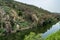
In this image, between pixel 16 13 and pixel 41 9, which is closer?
pixel 16 13

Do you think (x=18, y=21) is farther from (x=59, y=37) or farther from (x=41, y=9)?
(x=59, y=37)

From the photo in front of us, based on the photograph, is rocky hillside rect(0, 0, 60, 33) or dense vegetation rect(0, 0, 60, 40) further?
rocky hillside rect(0, 0, 60, 33)

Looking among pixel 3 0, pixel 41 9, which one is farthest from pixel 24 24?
pixel 41 9

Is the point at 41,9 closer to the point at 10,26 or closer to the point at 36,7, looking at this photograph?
the point at 36,7

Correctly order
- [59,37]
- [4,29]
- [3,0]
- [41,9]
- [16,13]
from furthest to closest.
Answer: [41,9] < [3,0] < [16,13] < [4,29] < [59,37]

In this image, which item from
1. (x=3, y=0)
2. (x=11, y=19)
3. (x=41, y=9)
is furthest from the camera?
(x=41, y=9)

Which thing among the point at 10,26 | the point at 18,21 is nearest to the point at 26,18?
the point at 18,21

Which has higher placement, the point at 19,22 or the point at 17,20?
the point at 17,20

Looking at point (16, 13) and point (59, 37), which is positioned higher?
point (59, 37)

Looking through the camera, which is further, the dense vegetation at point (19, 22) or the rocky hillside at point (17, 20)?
the rocky hillside at point (17, 20)

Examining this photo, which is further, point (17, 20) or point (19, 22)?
point (17, 20)
